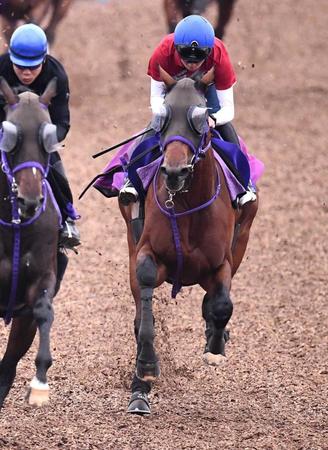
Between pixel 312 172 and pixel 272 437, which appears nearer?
pixel 272 437

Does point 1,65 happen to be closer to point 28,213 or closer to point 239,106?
point 28,213

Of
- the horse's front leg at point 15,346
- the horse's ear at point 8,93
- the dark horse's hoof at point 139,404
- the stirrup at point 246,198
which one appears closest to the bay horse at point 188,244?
the dark horse's hoof at point 139,404

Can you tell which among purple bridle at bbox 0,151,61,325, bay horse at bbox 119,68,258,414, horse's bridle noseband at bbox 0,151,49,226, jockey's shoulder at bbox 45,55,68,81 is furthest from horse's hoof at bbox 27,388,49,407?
jockey's shoulder at bbox 45,55,68,81

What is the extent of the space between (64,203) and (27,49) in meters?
1.07

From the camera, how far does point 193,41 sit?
25.7 feet

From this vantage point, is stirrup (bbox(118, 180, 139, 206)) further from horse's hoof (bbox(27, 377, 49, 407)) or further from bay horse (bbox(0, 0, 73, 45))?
bay horse (bbox(0, 0, 73, 45))

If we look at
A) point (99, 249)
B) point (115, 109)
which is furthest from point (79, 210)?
point (115, 109)

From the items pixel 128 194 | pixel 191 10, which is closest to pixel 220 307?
pixel 128 194

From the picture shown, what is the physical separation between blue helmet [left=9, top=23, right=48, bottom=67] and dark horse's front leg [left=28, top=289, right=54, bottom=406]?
1423mm

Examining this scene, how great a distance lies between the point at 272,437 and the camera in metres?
8.04

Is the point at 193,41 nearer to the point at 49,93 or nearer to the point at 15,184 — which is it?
the point at 49,93

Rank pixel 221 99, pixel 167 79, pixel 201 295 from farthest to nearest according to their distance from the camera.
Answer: pixel 201 295, pixel 221 99, pixel 167 79

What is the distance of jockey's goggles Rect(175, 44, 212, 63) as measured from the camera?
7848 millimetres

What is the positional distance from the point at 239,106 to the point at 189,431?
1099 centimetres
